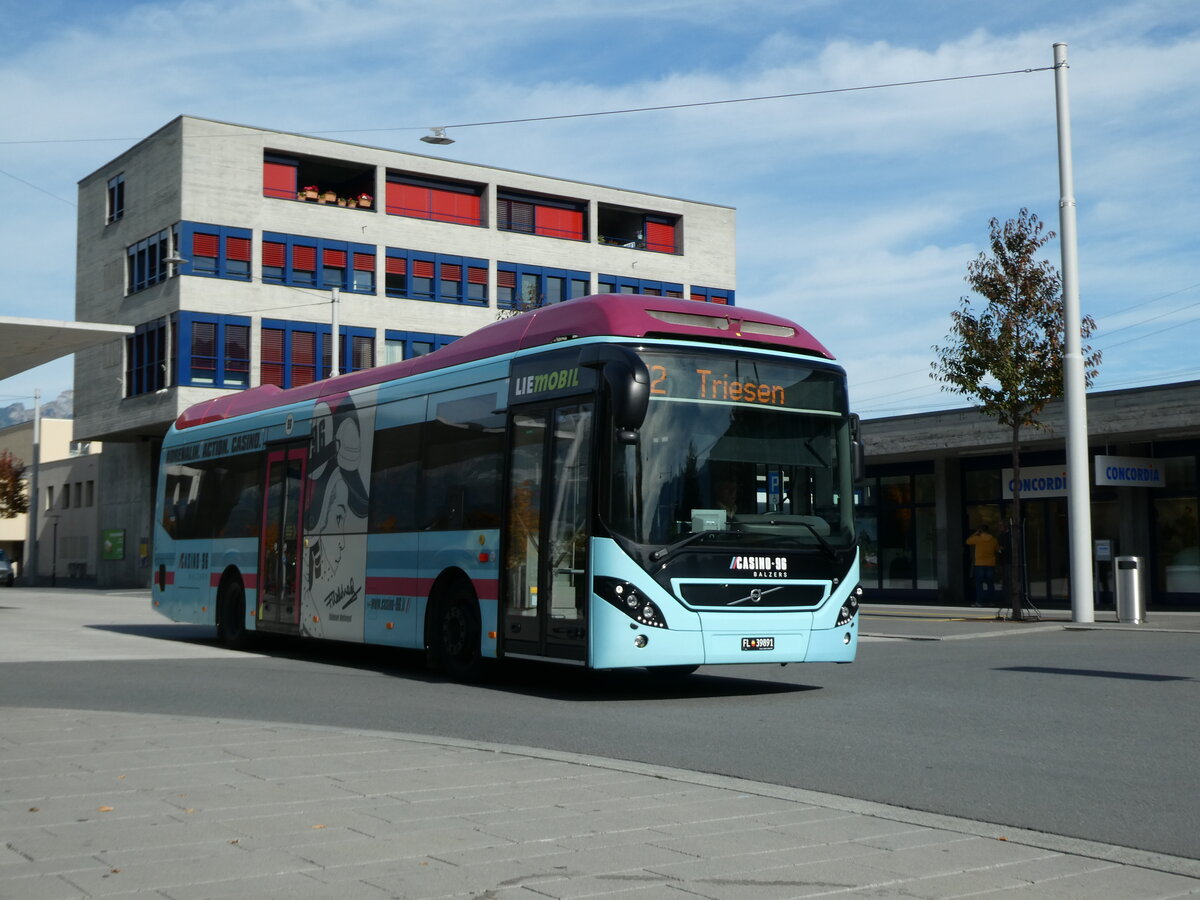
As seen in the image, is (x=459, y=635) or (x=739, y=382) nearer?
(x=739, y=382)

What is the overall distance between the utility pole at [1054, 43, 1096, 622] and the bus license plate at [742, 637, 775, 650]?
13102 mm

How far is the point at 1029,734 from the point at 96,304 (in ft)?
172

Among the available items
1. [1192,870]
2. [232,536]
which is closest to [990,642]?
[232,536]

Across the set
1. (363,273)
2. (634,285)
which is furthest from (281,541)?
(634,285)

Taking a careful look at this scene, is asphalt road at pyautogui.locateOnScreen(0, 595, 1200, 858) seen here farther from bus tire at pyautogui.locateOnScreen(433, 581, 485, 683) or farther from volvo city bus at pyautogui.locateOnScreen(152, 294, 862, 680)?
volvo city bus at pyautogui.locateOnScreen(152, 294, 862, 680)

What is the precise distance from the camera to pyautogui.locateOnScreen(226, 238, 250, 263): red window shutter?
2013 inches

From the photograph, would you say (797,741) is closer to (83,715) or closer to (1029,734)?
(1029,734)

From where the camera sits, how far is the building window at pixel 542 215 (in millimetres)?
58562

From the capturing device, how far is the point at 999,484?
1286 inches

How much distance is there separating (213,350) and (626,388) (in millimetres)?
41733

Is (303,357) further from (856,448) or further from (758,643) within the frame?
(758,643)

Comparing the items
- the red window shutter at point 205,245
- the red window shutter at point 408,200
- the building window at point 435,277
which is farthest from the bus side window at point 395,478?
the red window shutter at point 408,200

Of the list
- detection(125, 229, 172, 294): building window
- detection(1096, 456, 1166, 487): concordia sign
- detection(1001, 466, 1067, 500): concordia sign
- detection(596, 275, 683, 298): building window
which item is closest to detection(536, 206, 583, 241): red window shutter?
detection(596, 275, 683, 298): building window

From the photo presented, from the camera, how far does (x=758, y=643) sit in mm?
12219
